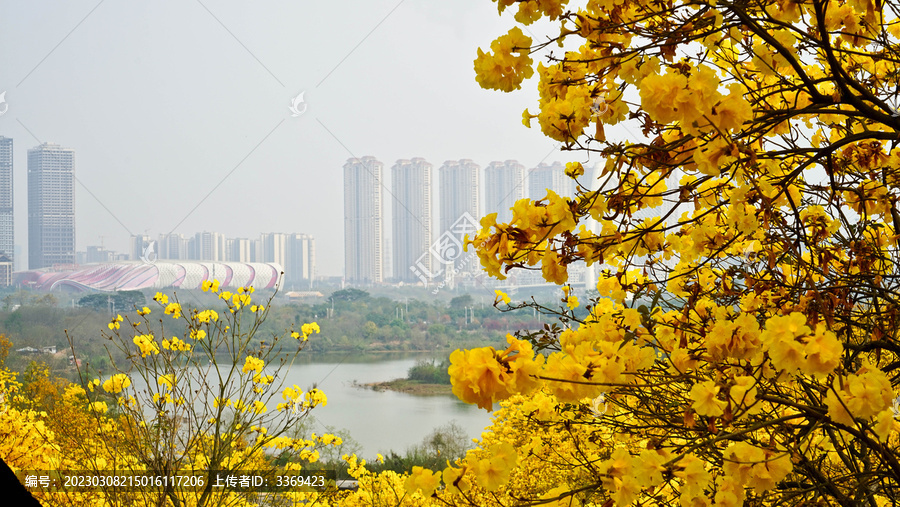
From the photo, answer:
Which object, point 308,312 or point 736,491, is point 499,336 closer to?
point 308,312

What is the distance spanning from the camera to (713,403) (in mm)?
582

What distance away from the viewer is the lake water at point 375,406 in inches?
243

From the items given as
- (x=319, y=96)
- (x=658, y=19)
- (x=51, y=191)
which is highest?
(x=319, y=96)

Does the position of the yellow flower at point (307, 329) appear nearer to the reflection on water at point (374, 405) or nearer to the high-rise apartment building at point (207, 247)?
the reflection on water at point (374, 405)

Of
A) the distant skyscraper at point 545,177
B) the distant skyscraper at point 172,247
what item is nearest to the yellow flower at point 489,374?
the distant skyscraper at point 545,177

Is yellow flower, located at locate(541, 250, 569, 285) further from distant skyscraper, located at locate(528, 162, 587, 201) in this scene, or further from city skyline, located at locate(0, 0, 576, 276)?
distant skyscraper, located at locate(528, 162, 587, 201)

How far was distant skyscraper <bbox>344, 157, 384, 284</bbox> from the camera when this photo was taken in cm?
709

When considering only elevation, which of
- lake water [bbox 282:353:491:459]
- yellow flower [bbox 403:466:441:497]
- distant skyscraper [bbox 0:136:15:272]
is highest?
distant skyscraper [bbox 0:136:15:272]

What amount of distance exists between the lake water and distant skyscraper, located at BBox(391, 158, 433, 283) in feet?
3.64

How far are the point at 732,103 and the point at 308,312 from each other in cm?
603

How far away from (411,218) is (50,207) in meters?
3.64

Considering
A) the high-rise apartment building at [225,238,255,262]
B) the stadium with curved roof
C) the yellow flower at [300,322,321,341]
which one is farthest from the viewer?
the high-rise apartment building at [225,238,255,262]

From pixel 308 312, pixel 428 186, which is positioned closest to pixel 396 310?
pixel 308 312

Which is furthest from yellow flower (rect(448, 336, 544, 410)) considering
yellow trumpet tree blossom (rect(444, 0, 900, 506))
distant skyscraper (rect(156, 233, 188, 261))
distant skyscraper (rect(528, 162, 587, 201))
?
distant skyscraper (rect(156, 233, 188, 261))
